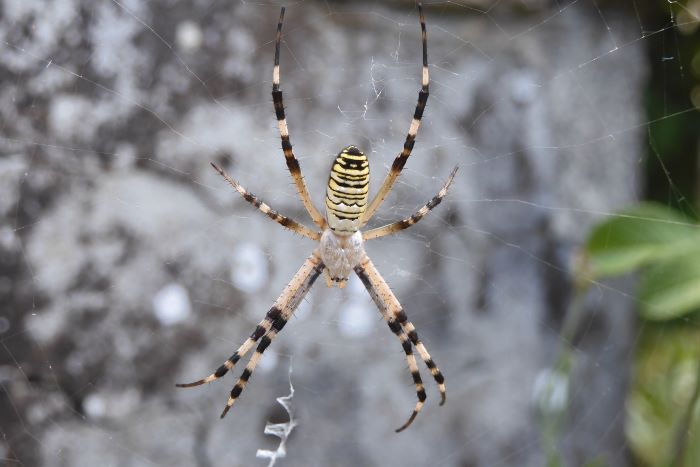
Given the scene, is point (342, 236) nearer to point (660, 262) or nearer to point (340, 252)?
point (340, 252)

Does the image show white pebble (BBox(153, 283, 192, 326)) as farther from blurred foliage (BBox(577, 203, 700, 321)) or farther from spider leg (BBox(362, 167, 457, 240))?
blurred foliage (BBox(577, 203, 700, 321))

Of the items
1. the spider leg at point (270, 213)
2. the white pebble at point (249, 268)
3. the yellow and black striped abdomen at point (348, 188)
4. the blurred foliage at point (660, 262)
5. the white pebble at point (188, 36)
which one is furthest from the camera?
the white pebble at point (249, 268)

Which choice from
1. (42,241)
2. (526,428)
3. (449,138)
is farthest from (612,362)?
(42,241)

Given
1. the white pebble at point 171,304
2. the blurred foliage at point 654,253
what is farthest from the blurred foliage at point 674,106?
the white pebble at point 171,304

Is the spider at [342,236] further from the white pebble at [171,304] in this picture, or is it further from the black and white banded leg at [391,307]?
the white pebble at [171,304]

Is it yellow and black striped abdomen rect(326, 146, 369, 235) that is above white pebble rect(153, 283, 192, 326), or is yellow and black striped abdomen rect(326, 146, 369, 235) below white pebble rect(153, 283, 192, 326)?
above

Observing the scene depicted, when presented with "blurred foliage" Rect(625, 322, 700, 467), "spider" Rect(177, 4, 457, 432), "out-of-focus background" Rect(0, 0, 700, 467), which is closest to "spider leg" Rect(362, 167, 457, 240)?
"spider" Rect(177, 4, 457, 432)
